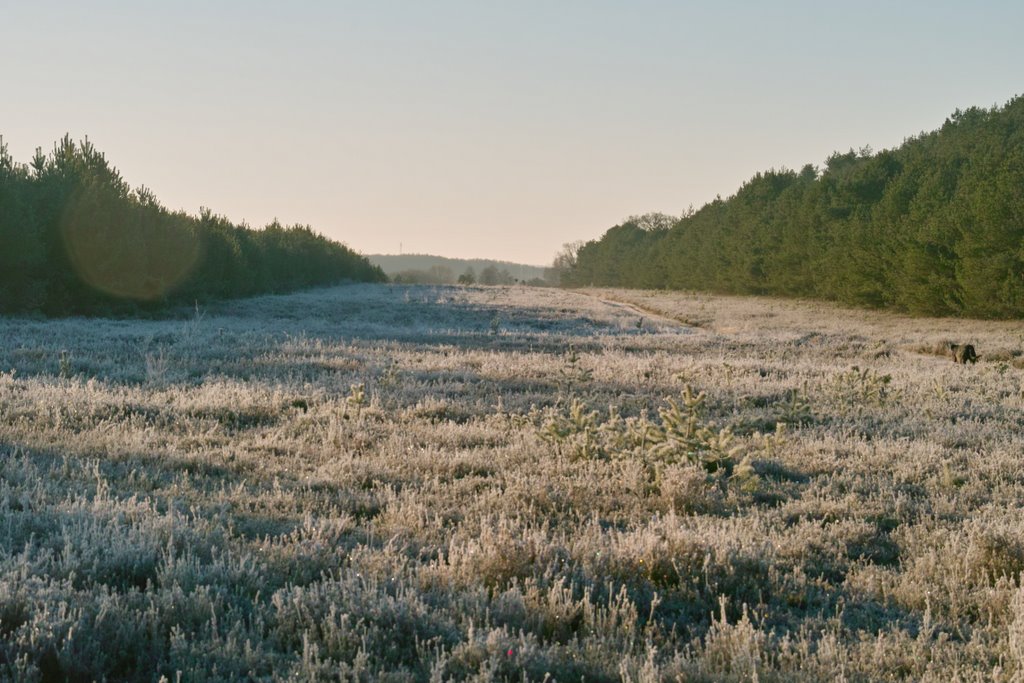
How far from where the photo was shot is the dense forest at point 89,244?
27219 millimetres

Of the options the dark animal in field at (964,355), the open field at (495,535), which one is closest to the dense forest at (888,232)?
the dark animal in field at (964,355)

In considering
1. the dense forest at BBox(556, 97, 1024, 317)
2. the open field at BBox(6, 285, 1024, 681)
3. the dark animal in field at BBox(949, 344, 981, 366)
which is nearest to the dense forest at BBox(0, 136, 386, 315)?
the open field at BBox(6, 285, 1024, 681)

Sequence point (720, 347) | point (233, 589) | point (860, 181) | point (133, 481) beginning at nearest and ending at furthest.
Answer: point (233, 589)
point (133, 481)
point (720, 347)
point (860, 181)

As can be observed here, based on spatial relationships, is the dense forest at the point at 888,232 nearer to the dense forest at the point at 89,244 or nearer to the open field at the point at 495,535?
the open field at the point at 495,535

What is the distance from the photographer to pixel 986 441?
9148mm

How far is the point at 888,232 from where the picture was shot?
145 ft

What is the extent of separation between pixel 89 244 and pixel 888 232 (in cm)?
4094

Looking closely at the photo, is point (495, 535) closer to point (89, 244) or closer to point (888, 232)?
point (89, 244)

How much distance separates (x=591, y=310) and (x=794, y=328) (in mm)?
13496

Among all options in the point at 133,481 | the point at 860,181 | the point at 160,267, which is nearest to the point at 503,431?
the point at 133,481

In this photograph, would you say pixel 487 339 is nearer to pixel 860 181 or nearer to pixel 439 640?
pixel 439 640

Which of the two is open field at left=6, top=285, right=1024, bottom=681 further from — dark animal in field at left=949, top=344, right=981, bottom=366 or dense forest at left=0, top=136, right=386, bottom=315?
dense forest at left=0, top=136, right=386, bottom=315

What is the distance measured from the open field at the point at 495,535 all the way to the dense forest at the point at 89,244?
17.4 m

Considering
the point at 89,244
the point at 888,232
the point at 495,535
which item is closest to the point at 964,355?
the point at 495,535
